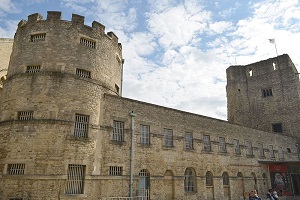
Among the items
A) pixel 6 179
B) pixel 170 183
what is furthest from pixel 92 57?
pixel 170 183

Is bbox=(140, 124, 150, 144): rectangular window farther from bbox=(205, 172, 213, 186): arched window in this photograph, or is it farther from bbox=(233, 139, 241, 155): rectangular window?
bbox=(233, 139, 241, 155): rectangular window

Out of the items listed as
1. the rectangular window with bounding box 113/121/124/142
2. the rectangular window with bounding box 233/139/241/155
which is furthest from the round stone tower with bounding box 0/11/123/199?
the rectangular window with bounding box 233/139/241/155

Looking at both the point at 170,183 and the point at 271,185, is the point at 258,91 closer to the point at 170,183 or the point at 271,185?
the point at 271,185

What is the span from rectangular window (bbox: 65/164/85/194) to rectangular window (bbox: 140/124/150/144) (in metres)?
4.77

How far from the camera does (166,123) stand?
19016 millimetres

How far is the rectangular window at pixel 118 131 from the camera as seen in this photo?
15987 mm

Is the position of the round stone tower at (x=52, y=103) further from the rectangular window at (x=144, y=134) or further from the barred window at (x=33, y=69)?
the rectangular window at (x=144, y=134)

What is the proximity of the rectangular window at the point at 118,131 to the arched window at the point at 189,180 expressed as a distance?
21.2 feet

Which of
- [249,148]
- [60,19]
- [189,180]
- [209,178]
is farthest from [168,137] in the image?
[249,148]

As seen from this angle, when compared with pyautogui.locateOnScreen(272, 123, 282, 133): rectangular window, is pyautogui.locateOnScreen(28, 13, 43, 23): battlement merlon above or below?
above

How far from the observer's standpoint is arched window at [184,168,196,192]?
1886 centimetres

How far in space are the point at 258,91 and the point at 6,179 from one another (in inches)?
1373

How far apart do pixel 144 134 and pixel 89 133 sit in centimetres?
430

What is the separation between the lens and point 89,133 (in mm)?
14711
